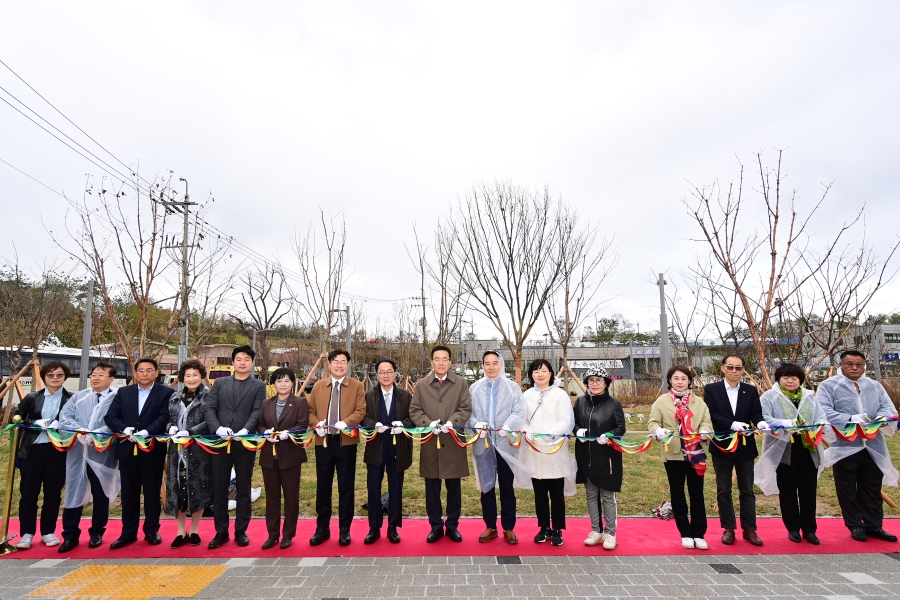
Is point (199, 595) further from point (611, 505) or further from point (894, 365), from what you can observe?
point (894, 365)

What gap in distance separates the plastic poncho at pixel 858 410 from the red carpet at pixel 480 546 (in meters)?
0.69

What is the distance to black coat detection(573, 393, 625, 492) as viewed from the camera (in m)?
4.39

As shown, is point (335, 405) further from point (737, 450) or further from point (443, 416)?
point (737, 450)

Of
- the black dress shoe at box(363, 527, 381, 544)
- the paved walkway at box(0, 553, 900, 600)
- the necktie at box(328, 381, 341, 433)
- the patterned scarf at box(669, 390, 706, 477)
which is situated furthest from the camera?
the necktie at box(328, 381, 341, 433)

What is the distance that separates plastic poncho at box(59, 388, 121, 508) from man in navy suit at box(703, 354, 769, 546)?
5.29 metres

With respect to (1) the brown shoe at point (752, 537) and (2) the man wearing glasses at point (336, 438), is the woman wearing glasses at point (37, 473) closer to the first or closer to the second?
A: (2) the man wearing glasses at point (336, 438)

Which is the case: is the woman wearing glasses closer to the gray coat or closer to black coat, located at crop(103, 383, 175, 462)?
black coat, located at crop(103, 383, 175, 462)

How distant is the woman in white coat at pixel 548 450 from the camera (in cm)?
454

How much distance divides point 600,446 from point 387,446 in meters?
1.82

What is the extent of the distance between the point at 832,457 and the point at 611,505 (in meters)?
2.01

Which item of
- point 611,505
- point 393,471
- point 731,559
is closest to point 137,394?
point 393,471

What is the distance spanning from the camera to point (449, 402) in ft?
15.7

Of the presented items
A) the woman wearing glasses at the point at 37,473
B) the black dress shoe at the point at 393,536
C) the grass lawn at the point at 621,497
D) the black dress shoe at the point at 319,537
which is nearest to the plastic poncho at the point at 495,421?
the black dress shoe at the point at 393,536

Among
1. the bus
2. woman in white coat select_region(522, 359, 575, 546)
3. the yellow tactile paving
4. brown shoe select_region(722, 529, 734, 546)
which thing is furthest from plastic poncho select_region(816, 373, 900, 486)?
the bus
